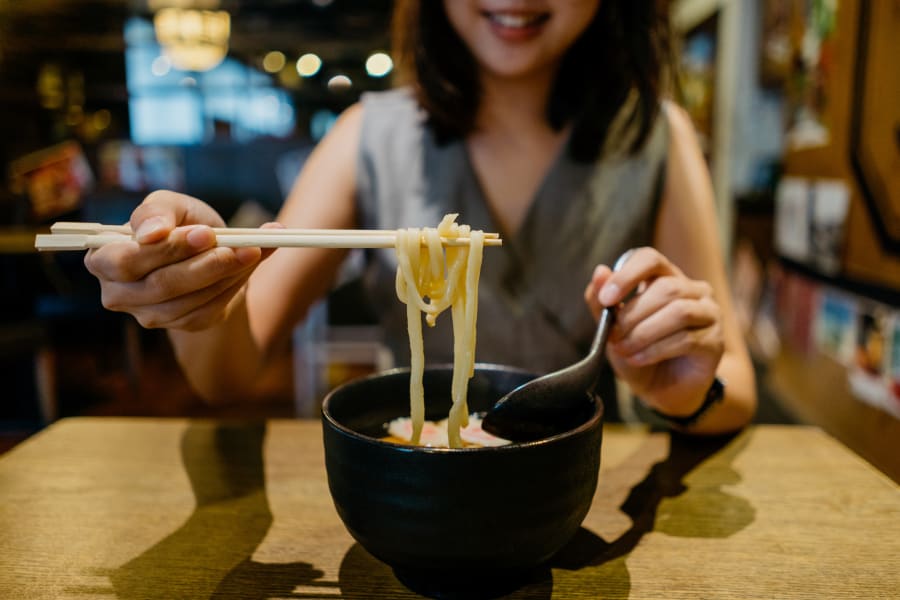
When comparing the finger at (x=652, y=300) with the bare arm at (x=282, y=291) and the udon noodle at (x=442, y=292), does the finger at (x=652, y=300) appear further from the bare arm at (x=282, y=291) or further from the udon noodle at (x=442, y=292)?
the bare arm at (x=282, y=291)

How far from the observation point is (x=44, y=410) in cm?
338

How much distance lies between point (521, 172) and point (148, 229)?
2.92ft

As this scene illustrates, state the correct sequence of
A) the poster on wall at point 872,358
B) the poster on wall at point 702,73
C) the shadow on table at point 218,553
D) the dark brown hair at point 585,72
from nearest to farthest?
the shadow on table at point 218,553 → the dark brown hair at point 585,72 → the poster on wall at point 872,358 → the poster on wall at point 702,73

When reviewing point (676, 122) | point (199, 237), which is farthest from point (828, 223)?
point (199, 237)

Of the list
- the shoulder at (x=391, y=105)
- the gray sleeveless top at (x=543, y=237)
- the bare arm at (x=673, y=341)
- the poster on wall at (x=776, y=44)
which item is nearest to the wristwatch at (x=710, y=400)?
the bare arm at (x=673, y=341)

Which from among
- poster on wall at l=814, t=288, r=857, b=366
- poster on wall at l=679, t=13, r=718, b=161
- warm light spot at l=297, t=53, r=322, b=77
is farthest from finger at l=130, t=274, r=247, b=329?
warm light spot at l=297, t=53, r=322, b=77

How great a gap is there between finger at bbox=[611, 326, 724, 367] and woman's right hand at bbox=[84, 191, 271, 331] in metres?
0.50

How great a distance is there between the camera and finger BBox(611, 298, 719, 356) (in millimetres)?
850

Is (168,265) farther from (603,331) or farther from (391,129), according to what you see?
(391,129)

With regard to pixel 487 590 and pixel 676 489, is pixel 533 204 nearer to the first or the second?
pixel 676 489

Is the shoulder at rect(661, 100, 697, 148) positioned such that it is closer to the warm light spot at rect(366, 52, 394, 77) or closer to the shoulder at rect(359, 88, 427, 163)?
the shoulder at rect(359, 88, 427, 163)

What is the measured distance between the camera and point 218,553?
705 millimetres

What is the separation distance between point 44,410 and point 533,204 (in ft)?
10.2

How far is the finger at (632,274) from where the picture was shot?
0.83 meters
